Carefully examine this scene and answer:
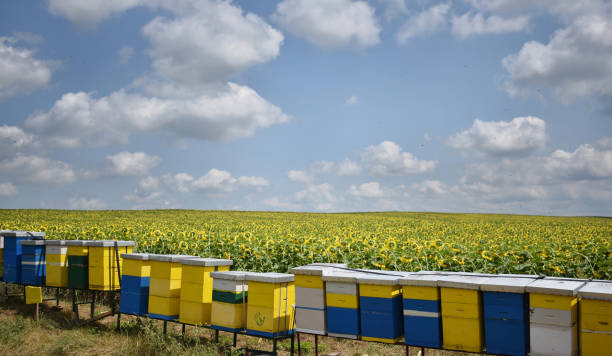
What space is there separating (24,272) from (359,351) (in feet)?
29.2

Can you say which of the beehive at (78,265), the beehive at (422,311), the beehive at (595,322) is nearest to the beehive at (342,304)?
the beehive at (422,311)

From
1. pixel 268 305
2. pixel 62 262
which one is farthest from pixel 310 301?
pixel 62 262

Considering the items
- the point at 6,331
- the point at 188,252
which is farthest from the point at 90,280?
the point at 188,252

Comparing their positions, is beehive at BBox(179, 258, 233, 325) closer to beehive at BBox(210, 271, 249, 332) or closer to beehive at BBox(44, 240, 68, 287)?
beehive at BBox(210, 271, 249, 332)

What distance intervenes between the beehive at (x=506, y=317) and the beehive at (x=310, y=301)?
2.52 m

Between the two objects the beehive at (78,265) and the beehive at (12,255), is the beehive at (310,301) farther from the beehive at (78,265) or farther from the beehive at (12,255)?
the beehive at (12,255)

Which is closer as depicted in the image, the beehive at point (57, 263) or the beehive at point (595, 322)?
the beehive at point (595, 322)

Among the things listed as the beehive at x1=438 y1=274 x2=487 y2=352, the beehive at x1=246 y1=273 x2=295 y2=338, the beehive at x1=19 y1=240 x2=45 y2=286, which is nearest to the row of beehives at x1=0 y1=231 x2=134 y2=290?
the beehive at x1=19 y1=240 x2=45 y2=286

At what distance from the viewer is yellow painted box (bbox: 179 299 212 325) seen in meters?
8.42

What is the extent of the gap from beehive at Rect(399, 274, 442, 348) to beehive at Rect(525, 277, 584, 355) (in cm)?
126

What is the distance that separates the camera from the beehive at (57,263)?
35.8 ft

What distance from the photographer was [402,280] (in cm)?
673

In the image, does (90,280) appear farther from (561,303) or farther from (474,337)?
(561,303)

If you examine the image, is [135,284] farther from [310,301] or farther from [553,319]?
[553,319]
